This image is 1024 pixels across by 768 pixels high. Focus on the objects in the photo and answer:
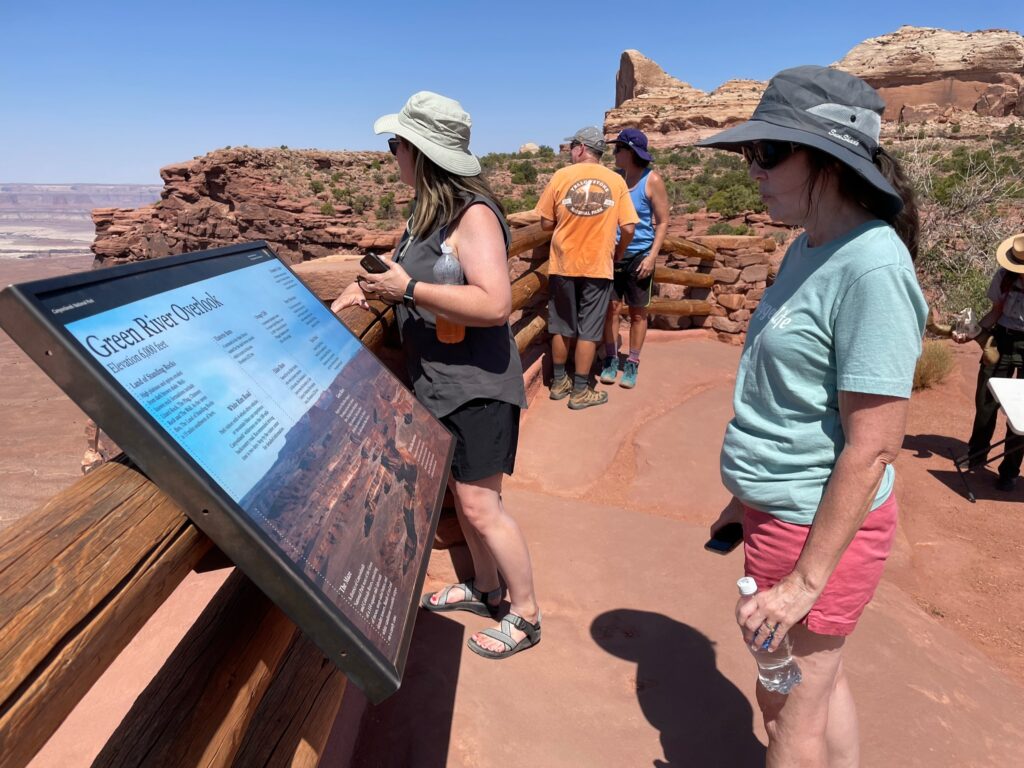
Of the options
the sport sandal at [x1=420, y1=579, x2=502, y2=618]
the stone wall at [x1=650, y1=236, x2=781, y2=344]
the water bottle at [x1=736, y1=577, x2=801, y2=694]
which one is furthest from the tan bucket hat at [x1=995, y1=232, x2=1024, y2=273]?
the water bottle at [x1=736, y1=577, x2=801, y2=694]

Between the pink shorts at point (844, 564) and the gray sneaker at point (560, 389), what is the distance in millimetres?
3660

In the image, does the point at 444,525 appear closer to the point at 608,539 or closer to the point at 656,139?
the point at 608,539

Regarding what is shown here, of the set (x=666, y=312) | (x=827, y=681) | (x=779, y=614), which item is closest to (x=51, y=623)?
(x=779, y=614)

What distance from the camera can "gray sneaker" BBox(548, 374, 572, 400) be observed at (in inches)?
206

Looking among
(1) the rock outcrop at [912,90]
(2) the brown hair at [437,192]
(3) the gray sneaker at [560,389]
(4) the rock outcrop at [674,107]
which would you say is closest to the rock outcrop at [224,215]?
(3) the gray sneaker at [560,389]

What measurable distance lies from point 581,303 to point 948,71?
→ 56882mm

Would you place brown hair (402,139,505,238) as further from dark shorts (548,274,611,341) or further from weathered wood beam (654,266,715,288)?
weathered wood beam (654,266,715,288)

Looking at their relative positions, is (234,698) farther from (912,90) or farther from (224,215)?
(912,90)

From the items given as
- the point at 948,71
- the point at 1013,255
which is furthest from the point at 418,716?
the point at 948,71

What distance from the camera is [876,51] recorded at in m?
52.7

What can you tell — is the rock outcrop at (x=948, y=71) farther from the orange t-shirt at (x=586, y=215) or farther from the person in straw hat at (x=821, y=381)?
the person in straw hat at (x=821, y=381)

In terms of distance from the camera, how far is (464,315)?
2008 mm

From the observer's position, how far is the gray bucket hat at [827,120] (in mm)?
1326

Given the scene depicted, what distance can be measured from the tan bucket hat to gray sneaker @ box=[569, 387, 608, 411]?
9.29ft
